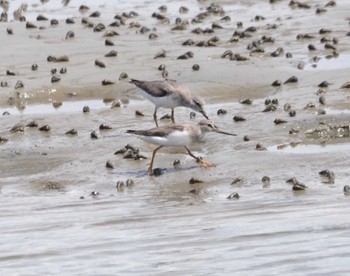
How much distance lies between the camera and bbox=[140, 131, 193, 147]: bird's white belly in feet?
42.9

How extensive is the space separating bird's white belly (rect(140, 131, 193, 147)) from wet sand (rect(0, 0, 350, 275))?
29 cm

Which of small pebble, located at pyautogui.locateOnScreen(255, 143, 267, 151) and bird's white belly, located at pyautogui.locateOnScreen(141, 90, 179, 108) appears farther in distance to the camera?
bird's white belly, located at pyautogui.locateOnScreen(141, 90, 179, 108)

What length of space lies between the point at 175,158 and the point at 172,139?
60 centimetres

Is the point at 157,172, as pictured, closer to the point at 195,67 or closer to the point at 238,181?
the point at 238,181

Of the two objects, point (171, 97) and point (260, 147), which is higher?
point (171, 97)

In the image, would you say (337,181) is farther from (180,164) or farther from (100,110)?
(100,110)

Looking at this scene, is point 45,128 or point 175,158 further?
point 45,128

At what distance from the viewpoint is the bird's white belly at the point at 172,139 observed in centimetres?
1309

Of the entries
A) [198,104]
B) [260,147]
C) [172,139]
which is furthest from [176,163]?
[198,104]

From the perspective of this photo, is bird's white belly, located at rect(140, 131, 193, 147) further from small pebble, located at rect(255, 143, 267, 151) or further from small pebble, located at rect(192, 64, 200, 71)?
small pebble, located at rect(192, 64, 200, 71)

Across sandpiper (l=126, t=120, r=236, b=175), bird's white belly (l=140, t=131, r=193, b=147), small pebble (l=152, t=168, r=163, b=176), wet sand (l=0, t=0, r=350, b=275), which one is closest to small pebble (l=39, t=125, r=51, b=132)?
wet sand (l=0, t=0, r=350, b=275)

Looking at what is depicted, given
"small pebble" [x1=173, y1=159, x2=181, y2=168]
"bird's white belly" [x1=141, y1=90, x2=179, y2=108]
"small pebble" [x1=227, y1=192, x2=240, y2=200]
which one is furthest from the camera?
"bird's white belly" [x1=141, y1=90, x2=179, y2=108]

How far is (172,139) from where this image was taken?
1309 cm

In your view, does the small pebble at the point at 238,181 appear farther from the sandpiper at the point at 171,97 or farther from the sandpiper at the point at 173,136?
the sandpiper at the point at 171,97
